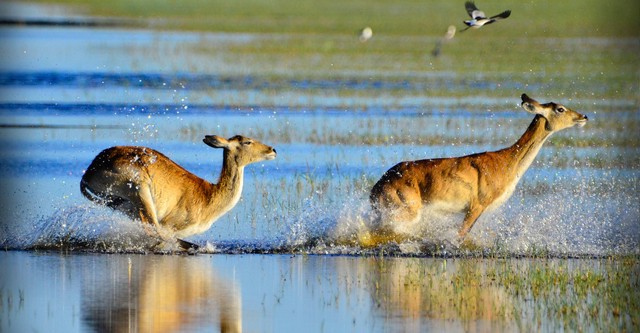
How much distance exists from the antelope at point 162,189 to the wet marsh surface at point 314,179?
0.76ft

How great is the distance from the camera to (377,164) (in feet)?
54.6

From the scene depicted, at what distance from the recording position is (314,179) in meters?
15.5

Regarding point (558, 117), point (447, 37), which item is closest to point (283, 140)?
point (558, 117)

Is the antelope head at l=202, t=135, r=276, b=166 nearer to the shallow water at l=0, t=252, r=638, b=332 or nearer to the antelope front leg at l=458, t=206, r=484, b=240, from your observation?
the shallow water at l=0, t=252, r=638, b=332

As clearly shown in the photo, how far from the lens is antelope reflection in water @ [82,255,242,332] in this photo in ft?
29.3

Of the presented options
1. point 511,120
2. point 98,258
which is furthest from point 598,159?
point 98,258

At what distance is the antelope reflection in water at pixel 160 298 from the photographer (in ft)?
29.3

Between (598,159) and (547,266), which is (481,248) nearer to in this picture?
(547,266)

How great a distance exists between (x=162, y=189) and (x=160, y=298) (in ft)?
10.4

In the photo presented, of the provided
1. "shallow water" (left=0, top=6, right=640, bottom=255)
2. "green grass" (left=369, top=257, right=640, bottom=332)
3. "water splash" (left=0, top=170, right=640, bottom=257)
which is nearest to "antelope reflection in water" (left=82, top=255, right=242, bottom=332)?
"water splash" (left=0, top=170, right=640, bottom=257)

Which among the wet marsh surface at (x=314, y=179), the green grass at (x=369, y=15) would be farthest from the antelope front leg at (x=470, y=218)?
the green grass at (x=369, y=15)

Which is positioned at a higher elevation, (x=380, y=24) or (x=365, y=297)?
(x=380, y=24)

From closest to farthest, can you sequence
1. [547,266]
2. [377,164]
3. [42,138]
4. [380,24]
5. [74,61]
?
[547,266] → [377,164] → [42,138] → [74,61] → [380,24]

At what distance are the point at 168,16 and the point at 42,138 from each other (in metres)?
17.1
